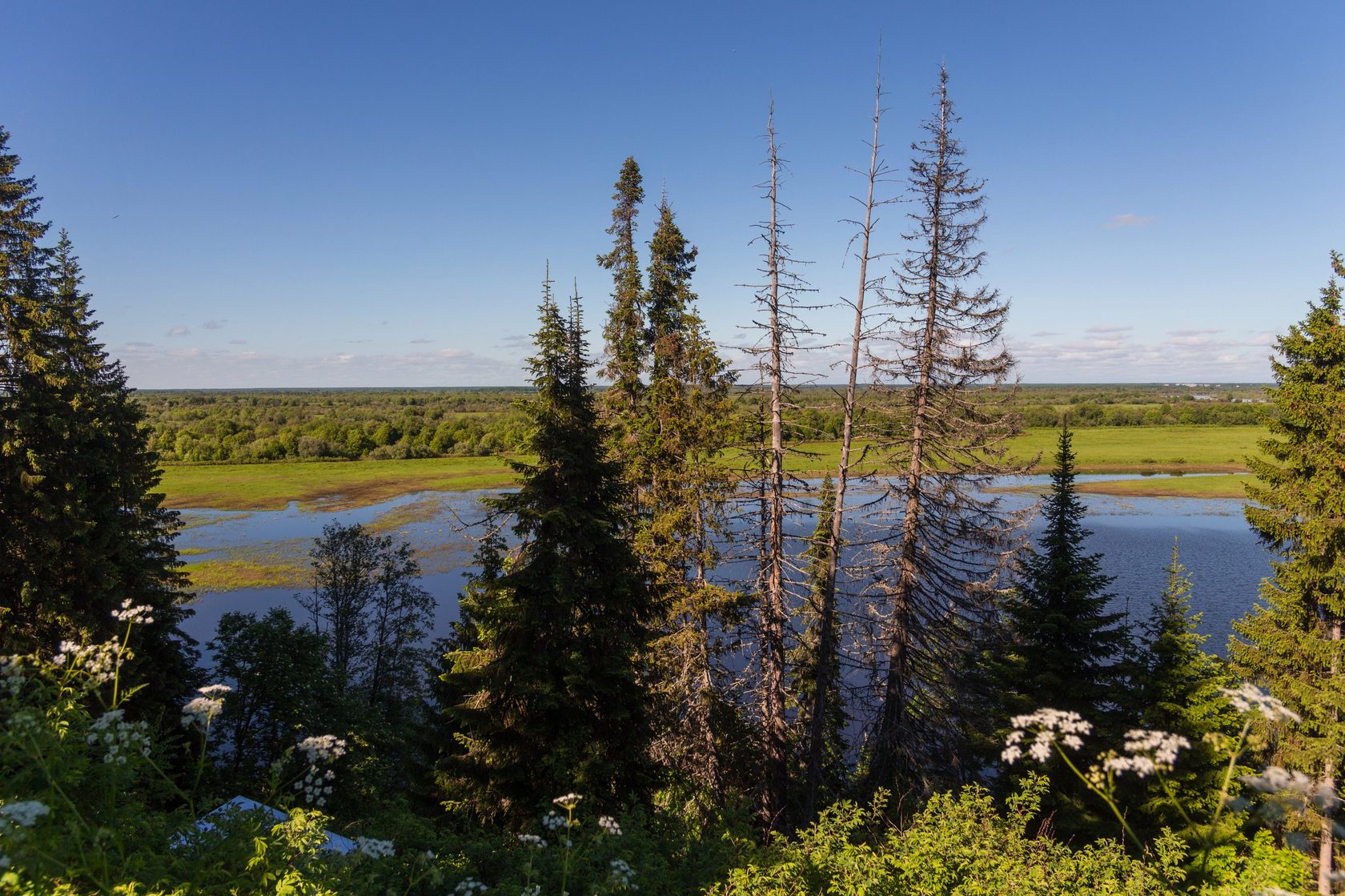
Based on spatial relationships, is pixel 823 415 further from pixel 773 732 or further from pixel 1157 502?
pixel 1157 502

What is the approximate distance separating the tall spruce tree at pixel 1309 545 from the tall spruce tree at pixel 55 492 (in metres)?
22.6

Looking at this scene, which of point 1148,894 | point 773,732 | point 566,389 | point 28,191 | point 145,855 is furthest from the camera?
point 28,191

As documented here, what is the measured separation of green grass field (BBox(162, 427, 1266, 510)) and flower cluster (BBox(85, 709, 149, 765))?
53.0 m

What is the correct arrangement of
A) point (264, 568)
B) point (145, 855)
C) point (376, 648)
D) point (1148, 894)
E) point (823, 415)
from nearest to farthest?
point (145, 855) → point (1148, 894) → point (823, 415) → point (376, 648) → point (264, 568)

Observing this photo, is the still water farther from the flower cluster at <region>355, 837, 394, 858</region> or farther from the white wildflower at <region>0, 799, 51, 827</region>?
the white wildflower at <region>0, 799, 51, 827</region>

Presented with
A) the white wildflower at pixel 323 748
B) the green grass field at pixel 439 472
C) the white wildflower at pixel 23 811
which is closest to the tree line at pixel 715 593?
the white wildflower at pixel 323 748

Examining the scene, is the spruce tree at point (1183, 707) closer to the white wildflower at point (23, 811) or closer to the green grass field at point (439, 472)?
the white wildflower at point (23, 811)

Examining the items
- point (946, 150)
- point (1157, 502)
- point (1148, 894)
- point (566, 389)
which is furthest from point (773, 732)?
point (1157, 502)

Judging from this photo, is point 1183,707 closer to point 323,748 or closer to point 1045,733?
point 1045,733

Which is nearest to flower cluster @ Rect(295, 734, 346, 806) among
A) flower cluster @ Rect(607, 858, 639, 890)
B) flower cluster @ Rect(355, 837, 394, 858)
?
flower cluster @ Rect(355, 837, 394, 858)

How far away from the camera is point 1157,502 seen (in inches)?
2119

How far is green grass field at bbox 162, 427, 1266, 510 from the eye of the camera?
2391 inches

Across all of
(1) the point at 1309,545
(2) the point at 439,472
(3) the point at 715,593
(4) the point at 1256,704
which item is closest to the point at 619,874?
(4) the point at 1256,704

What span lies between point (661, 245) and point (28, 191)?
14170 mm
